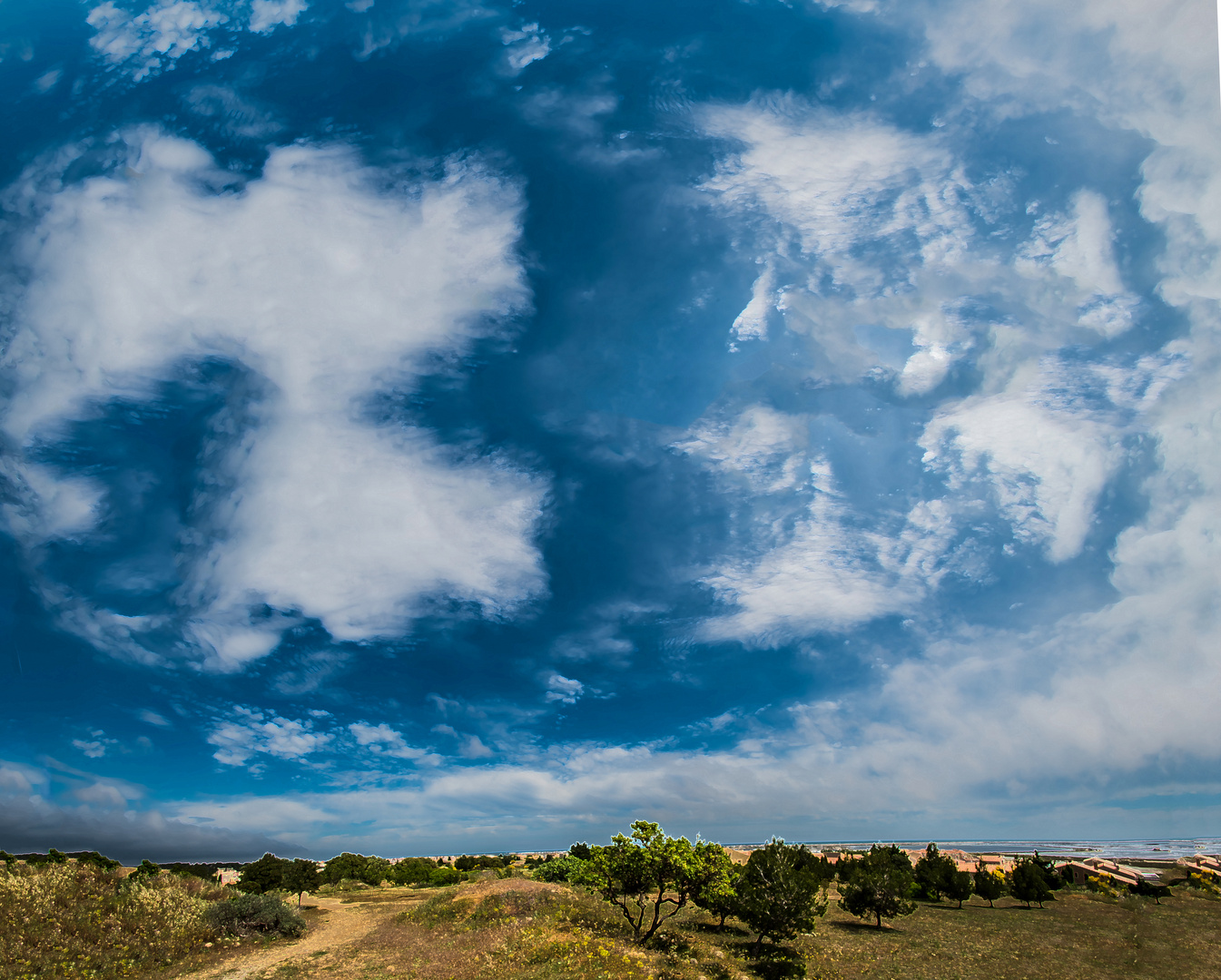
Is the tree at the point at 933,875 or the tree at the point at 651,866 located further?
the tree at the point at 933,875

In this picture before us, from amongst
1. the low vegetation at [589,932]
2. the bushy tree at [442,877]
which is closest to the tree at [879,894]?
the low vegetation at [589,932]

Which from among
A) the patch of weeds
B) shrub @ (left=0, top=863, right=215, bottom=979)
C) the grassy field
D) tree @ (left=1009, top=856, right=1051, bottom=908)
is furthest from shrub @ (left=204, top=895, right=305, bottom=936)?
tree @ (left=1009, top=856, right=1051, bottom=908)

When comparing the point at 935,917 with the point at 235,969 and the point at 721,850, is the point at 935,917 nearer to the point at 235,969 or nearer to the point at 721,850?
the point at 721,850

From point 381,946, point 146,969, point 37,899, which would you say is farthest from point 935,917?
point 37,899

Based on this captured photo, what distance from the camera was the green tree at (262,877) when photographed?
187 feet

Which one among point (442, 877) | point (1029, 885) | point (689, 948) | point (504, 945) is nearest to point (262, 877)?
point (504, 945)

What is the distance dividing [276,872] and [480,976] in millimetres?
45182

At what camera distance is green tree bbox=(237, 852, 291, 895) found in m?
56.9

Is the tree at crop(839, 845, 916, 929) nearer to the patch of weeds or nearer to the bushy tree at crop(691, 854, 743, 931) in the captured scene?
the bushy tree at crop(691, 854, 743, 931)

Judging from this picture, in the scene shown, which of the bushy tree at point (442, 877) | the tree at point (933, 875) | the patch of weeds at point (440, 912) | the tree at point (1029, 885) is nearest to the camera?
the patch of weeds at point (440, 912)

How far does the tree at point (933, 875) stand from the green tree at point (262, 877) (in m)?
79.1

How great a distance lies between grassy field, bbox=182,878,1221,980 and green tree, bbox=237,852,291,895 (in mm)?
8115

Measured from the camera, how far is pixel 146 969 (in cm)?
2764

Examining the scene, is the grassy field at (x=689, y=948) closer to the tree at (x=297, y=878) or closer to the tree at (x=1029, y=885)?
the tree at (x=297, y=878)
